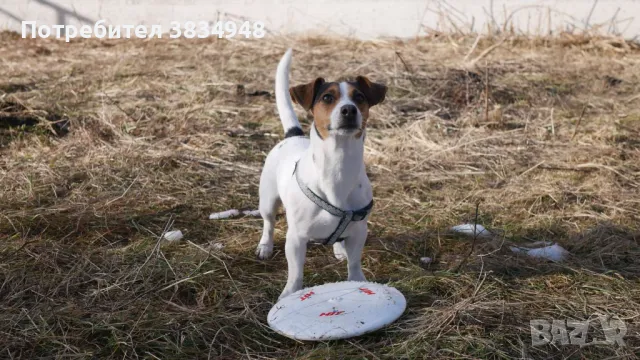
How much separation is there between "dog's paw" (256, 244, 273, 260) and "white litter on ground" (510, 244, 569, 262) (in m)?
1.39

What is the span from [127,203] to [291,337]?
215 centimetres

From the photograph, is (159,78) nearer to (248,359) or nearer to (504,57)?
(504,57)

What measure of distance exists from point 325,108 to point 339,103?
82 mm

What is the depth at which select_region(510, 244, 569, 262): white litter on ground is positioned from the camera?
384 cm

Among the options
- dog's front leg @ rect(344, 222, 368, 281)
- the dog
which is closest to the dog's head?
the dog

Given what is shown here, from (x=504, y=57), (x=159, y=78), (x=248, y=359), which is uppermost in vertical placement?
(x=504, y=57)

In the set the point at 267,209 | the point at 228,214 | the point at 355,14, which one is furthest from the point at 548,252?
the point at 355,14

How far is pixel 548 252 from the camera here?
12.7 ft

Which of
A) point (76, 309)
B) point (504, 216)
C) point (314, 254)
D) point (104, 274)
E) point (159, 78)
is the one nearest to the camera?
point (76, 309)

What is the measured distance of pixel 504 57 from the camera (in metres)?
8.89

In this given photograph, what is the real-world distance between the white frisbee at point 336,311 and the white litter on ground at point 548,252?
3.57 feet

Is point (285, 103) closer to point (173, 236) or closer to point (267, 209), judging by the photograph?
point (267, 209)

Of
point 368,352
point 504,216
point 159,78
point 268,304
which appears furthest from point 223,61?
point 368,352

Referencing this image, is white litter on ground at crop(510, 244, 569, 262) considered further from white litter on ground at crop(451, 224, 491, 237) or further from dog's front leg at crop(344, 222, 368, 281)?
dog's front leg at crop(344, 222, 368, 281)
